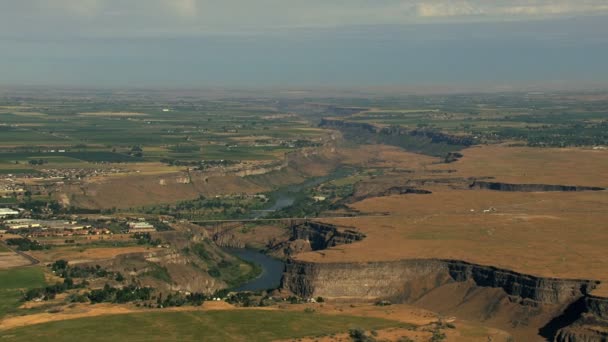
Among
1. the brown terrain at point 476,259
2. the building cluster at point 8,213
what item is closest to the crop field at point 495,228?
the brown terrain at point 476,259

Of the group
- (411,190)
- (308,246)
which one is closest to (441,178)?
(411,190)

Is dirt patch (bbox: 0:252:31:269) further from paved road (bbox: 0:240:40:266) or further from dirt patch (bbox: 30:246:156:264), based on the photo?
dirt patch (bbox: 30:246:156:264)

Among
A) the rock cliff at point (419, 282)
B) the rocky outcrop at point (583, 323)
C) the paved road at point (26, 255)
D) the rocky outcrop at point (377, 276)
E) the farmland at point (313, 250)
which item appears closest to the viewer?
the rocky outcrop at point (583, 323)

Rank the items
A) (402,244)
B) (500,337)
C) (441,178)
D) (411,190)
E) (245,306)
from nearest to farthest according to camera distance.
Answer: (500,337) < (245,306) < (402,244) < (411,190) < (441,178)

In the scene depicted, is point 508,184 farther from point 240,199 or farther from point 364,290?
point 364,290

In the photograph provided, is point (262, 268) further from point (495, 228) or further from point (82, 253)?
point (495, 228)

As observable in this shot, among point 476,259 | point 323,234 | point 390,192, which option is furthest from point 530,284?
point 390,192

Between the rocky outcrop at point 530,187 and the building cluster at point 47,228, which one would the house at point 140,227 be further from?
the rocky outcrop at point 530,187
